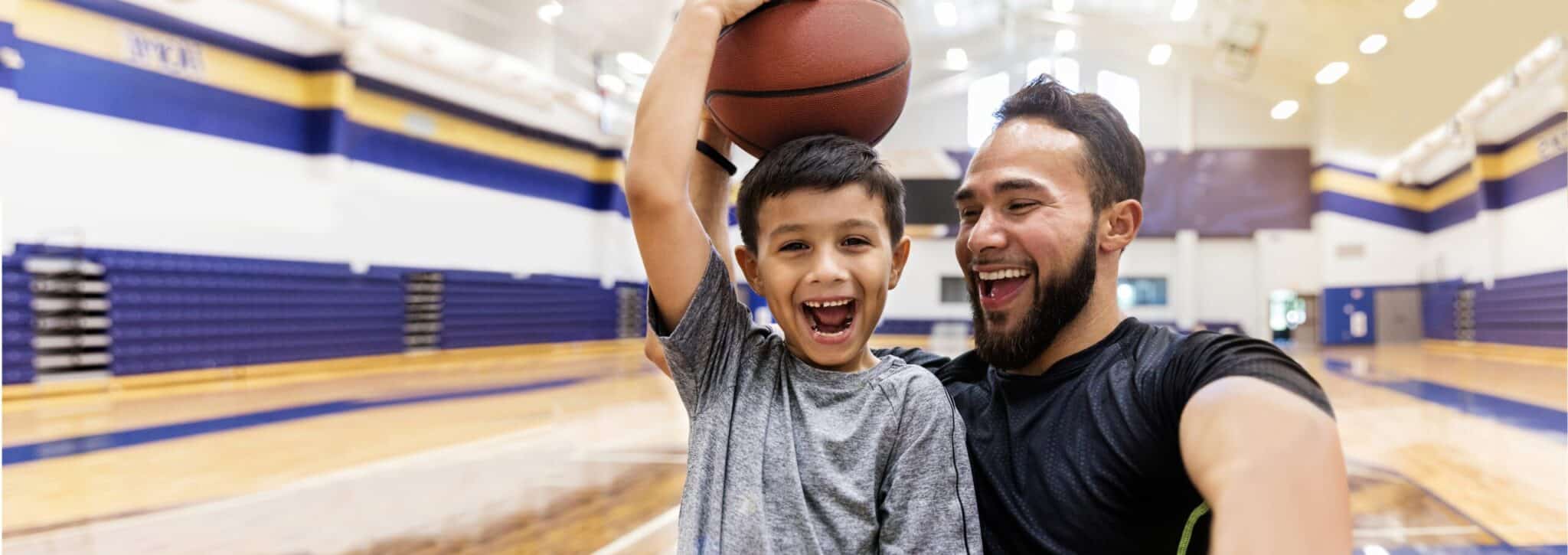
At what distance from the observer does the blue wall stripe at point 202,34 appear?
5902 mm

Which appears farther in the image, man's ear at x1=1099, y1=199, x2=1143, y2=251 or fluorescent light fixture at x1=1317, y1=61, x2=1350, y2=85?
fluorescent light fixture at x1=1317, y1=61, x2=1350, y2=85

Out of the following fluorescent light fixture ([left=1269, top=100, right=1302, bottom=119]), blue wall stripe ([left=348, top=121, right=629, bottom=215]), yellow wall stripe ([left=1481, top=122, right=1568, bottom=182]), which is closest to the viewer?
blue wall stripe ([left=348, top=121, right=629, bottom=215])

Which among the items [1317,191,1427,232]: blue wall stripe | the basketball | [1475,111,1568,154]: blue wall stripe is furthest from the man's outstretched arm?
[1317,191,1427,232]: blue wall stripe

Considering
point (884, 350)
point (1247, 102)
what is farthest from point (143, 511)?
point (1247, 102)

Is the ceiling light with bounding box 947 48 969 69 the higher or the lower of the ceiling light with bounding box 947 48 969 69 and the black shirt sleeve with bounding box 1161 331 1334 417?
the higher

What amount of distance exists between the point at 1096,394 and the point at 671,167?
0.53 meters

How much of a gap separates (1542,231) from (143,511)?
1265 cm

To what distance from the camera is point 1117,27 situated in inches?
524

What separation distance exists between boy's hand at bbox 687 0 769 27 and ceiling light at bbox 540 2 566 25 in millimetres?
9053

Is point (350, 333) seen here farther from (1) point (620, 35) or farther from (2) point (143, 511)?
(2) point (143, 511)

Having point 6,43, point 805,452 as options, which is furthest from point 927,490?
point 6,43

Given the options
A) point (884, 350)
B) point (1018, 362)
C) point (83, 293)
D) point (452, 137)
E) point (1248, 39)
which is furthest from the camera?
point (1248, 39)

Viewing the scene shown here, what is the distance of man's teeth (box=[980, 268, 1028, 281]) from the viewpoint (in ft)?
3.55

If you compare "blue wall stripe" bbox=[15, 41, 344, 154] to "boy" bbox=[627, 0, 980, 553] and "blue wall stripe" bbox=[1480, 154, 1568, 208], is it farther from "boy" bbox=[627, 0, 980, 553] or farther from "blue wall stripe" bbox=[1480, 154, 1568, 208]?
"blue wall stripe" bbox=[1480, 154, 1568, 208]
